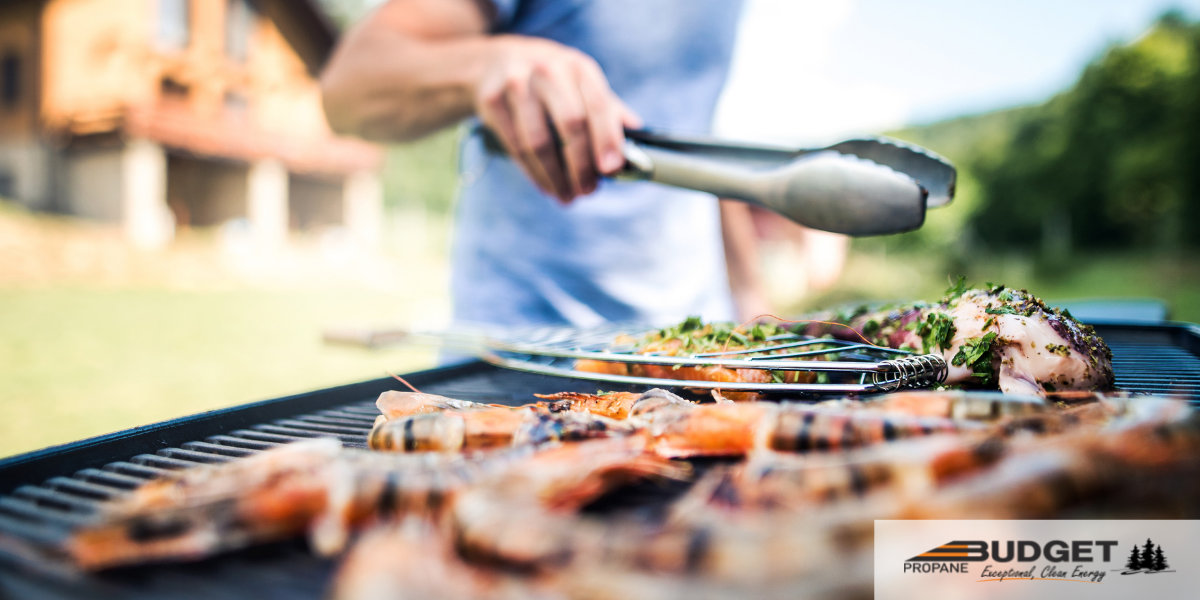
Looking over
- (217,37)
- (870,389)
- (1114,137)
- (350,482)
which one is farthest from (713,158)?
(1114,137)

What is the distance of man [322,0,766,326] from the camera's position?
293cm

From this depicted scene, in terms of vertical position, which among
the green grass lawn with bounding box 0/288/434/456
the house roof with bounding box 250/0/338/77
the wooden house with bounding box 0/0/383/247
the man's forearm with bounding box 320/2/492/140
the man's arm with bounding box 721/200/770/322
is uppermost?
the house roof with bounding box 250/0/338/77

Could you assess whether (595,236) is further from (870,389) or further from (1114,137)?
(1114,137)

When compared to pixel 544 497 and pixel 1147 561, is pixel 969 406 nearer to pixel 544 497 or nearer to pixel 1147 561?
pixel 1147 561

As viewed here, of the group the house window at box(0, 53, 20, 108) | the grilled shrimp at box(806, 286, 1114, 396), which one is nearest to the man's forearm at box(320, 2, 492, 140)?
the grilled shrimp at box(806, 286, 1114, 396)

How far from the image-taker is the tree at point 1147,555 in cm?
93

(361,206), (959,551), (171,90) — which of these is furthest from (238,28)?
(959,551)

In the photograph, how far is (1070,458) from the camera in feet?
2.97

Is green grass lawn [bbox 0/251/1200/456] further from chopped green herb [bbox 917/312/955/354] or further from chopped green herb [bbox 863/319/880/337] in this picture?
chopped green herb [bbox 917/312/955/354]

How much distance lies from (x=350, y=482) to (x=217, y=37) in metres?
25.6

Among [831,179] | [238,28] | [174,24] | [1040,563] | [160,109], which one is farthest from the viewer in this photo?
[238,28]

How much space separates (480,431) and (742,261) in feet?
10.5

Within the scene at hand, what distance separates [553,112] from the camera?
236 cm

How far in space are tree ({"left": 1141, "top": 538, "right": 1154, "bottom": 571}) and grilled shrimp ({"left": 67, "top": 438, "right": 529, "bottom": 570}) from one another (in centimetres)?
101
